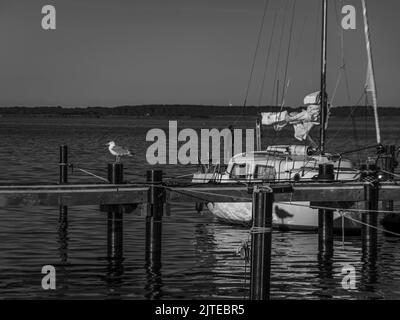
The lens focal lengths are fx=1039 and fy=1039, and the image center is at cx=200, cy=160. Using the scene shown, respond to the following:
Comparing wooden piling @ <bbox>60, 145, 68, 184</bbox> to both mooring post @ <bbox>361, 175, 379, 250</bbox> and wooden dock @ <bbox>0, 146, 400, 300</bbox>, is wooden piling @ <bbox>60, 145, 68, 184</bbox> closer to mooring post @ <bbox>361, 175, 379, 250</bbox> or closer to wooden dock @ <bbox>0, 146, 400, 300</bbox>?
wooden dock @ <bbox>0, 146, 400, 300</bbox>

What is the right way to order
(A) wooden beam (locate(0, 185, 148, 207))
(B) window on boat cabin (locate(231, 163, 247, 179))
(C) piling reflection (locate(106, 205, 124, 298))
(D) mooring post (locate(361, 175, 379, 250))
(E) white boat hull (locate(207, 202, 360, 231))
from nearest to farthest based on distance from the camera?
(A) wooden beam (locate(0, 185, 148, 207)) → (C) piling reflection (locate(106, 205, 124, 298)) → (D) mooring post (locate(361, 175, 379, 250)) → (E) white boat hull (locate(207, 202, 360, 231)) → (B) window on boat cabin (locate(231, 163, 247, 179))

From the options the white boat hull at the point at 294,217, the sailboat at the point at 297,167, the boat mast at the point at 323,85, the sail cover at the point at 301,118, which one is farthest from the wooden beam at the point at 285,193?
the sail cover at the point at 301,118

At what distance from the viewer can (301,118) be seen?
126 feet

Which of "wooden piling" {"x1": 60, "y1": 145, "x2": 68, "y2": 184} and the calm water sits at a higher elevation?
"wooden piling" {"x1": 60, "y1": 145, "x2": 68, "y2": 184}

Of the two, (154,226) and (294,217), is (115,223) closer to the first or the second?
(154,226)

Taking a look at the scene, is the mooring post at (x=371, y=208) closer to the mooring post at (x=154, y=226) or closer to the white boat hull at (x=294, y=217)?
the white boat hull at (x=294, y=217)

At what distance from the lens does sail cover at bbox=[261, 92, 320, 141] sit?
3719 centimetres

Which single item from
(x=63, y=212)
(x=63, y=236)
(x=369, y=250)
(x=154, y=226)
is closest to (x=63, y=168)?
(x=63, y=212)

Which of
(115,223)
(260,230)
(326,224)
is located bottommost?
(326,224)

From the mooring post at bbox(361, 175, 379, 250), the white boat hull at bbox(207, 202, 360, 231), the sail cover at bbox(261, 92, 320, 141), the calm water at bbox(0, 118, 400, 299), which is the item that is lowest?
the calm water at bbox(0, 118, 400, 299)

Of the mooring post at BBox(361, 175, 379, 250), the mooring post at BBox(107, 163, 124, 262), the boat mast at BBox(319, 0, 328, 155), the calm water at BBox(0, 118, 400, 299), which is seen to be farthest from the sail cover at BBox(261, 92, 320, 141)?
the mooring post at BBox(107, 163, 124, 262)

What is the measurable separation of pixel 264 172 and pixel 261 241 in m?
17.0
